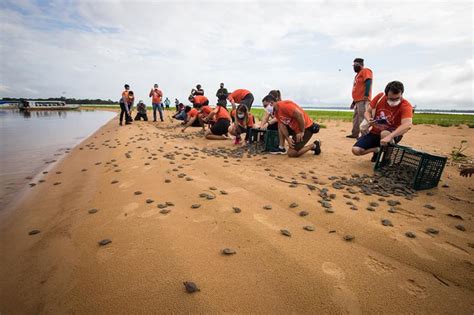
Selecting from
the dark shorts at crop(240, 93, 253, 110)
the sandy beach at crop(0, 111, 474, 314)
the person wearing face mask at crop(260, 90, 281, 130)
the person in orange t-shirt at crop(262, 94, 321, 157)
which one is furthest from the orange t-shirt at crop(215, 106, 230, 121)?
the sandy beach at crop(0, 111, 474, 314)

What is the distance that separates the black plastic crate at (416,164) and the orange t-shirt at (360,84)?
3329 mm

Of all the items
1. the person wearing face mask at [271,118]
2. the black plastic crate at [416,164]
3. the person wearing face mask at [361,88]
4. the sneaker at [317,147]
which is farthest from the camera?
the person wearing face mask at [361,88]

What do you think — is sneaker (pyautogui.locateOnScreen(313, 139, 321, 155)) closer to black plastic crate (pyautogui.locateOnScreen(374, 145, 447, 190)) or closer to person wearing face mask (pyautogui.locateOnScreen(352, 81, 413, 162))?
person wearing face mask (pyautogui.locateOnScreen(352, 81, 413, 162))

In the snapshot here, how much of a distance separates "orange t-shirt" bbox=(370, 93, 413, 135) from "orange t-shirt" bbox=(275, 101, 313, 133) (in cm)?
150

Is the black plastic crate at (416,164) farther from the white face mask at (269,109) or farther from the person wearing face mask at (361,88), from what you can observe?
the white face mask at (269,109)

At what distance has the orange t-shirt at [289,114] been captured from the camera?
5.46 meters

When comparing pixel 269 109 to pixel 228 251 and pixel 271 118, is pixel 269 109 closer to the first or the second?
pixel 271 118

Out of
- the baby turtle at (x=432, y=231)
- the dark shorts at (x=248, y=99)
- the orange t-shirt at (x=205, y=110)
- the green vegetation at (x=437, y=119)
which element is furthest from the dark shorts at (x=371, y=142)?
the green vegetation at (x=437, y=119)

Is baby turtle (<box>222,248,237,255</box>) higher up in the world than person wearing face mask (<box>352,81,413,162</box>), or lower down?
lower down

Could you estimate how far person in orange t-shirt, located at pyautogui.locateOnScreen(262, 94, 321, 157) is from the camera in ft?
17.9

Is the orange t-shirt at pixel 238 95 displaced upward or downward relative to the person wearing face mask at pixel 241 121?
upward

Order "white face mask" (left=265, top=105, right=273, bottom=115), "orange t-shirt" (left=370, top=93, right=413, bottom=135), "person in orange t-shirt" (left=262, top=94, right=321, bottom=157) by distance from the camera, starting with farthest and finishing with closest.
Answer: "white face mask" (left=265, top=105, right=273, bottom=115) → "person in orange t-shirt" (left=262, top=94, right=321, bottom=157) → "orange t-shirt" (left=370, top=93, right=413, bottom=135)

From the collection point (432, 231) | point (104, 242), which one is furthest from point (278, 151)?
point (104, 242)

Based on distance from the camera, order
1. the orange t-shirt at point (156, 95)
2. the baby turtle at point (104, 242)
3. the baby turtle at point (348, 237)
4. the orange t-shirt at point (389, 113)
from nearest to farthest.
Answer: the baby turtle at point (104, 242) < the baby turtle at point (348, 237) < the orange t-shirt at point (389, 113) < the orange t-shirt at point (156, 95)
